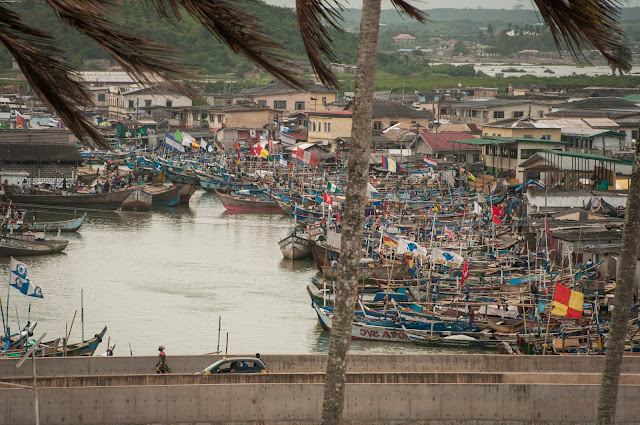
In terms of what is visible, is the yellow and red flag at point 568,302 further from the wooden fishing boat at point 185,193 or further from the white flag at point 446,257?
the wooden fishing boat at point 185,193

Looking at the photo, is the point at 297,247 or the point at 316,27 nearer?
the point at 316,27

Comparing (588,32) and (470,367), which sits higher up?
(588,32)

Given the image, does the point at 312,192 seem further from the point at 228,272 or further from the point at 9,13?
the point at 9,13

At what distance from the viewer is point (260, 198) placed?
40.8 metres

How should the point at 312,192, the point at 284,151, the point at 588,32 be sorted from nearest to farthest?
the point at 588,32, the point at 312,192, the point at 284,151

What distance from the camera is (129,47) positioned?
2330 millimetres

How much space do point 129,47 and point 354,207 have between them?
113 inches

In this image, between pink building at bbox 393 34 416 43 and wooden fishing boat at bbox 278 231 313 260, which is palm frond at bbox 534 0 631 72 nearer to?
wooden fishing boat at bbox 278 231 313 260

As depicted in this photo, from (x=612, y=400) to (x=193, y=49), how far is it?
74.5 meters

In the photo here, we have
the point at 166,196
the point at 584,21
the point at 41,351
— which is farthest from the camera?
the point at 166,196

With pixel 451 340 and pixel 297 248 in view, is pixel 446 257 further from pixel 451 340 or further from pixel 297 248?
pixel 297 248

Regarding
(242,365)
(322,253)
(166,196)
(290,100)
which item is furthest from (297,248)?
(290,100)

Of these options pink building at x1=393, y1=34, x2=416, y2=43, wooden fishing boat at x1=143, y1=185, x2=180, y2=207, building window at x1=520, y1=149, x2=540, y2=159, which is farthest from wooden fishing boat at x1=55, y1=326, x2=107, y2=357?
pink building at x1=393, y1=34, x2=416, y2=43

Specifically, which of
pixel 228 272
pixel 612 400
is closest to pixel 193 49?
pixel 228 272
